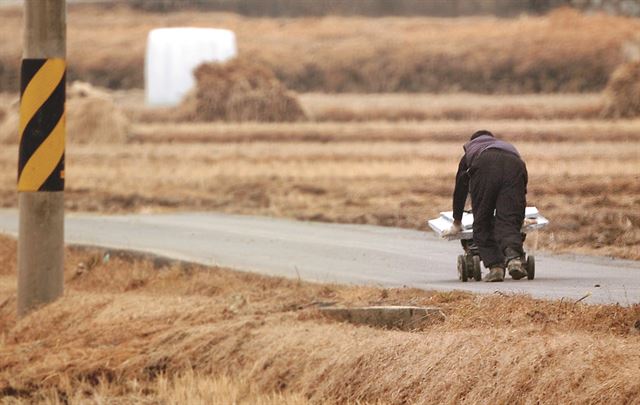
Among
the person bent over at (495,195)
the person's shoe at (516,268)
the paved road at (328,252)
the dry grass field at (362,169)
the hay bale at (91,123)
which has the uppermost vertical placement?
the person bent over at (495,195)

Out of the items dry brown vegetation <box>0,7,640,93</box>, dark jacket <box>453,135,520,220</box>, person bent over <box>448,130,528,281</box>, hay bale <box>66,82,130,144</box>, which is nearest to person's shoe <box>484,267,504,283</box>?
person bent over <box>448,130,528,281</box>

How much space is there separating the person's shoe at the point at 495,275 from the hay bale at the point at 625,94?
2555 centimetres

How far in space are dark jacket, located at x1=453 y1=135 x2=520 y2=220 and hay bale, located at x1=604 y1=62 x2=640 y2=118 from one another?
25.7 metres

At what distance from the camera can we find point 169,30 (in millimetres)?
51844

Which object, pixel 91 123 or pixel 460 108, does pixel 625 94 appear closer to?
pixel 460 108

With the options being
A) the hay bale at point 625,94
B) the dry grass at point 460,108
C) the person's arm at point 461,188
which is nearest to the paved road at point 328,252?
the person's arm at point 461,188

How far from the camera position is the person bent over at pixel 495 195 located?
1241 cm

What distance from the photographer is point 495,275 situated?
12.9 meters

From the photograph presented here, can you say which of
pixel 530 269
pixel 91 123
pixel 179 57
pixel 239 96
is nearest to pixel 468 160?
pixel 530 269

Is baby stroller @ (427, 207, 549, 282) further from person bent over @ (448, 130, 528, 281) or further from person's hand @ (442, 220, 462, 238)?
person bent over @ (448, 130, 528, 281)

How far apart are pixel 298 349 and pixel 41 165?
143 inches

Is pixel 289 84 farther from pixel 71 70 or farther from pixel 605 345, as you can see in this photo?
pixel 605 345

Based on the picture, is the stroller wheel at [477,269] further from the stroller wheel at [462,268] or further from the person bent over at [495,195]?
the person bent over at [495,195]

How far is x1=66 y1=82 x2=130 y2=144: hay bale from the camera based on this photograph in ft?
128
